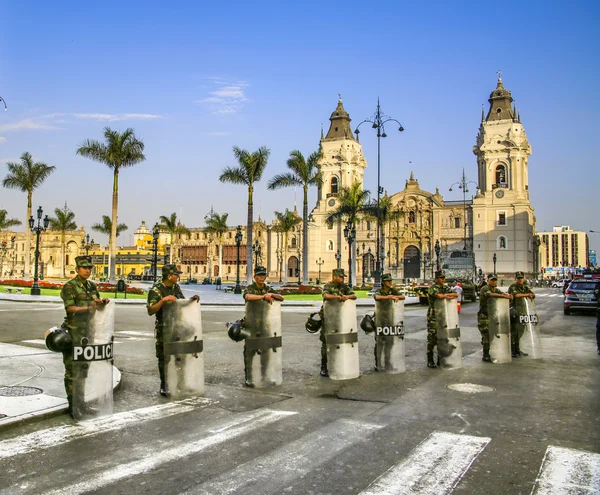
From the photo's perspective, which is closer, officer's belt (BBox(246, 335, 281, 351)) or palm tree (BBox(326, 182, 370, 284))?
officer's belt (BBox(246, 335, 281, 351))

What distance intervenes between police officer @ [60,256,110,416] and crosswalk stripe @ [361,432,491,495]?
3.56 metres

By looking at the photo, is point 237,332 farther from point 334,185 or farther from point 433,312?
point 334,185

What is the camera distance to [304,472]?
4.48 metres

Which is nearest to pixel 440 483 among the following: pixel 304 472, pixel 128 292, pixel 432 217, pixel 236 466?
pixel 304 472

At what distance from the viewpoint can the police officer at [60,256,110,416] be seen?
20.0 ft

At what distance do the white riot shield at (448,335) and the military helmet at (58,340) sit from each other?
605 cm

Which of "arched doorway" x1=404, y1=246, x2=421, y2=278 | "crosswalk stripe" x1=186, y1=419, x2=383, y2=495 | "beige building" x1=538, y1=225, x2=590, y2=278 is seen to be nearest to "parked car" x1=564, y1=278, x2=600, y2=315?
"crosswalk stripe" x1=186, y1=419, x2=383, y2=495

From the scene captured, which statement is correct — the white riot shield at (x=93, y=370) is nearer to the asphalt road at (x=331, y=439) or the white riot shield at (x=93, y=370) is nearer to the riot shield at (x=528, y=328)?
the asphalt road at (x=331, y=439)

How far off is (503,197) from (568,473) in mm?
82135

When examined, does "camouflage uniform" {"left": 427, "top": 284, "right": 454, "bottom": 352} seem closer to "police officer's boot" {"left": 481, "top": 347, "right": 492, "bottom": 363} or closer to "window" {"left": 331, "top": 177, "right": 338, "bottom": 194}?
"police officer's boot" {"left": 481, "top": 347, "right": 492, "bottom": 363}

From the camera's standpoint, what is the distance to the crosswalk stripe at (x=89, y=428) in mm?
5152

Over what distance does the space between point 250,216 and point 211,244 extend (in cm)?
7520

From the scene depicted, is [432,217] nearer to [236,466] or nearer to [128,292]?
[128,292]

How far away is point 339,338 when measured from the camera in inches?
331
